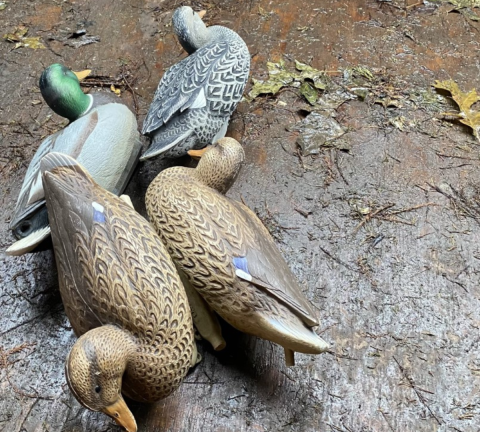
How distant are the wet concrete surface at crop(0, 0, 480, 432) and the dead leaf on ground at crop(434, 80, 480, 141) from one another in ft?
0.15

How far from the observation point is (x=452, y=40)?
2.92 m

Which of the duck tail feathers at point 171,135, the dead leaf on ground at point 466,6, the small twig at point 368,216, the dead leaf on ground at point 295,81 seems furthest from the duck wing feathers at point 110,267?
the dead leaf on ground at point 466,6

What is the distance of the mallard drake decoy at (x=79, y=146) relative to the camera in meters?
1.95

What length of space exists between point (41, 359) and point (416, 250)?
1504 millimetres

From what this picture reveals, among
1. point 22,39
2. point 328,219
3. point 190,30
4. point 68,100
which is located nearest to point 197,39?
point 190,30

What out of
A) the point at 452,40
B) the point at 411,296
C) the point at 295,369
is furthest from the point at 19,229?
the point at 452,40

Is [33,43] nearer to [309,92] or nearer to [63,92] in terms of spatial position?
[63,92]

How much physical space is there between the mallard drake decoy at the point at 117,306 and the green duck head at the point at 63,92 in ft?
2.11

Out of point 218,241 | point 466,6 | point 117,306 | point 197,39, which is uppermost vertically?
point 466,6

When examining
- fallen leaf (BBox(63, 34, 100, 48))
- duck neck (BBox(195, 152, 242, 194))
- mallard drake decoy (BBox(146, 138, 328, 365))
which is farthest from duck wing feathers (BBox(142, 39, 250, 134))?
fallen leaf (BBox(63, 34, 100, 48))

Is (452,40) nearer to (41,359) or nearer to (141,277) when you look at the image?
(141,277)

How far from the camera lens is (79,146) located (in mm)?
2031

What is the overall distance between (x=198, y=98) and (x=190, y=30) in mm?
481

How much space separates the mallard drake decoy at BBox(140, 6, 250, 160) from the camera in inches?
87.0
